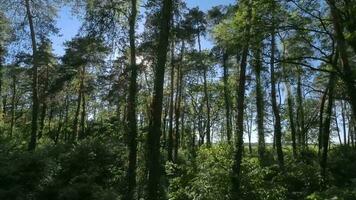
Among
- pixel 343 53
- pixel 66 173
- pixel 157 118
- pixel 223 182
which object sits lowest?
pixel 223 182

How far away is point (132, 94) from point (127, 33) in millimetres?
2371

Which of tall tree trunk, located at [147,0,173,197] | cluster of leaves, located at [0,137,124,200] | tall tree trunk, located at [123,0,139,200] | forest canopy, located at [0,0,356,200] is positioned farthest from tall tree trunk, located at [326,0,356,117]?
cluster of leaves, located at [0,137,124,200]

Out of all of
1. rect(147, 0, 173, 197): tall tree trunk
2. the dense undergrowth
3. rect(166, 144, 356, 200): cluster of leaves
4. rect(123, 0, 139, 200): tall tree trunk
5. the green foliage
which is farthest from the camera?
the green foliage

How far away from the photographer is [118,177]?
1556cm

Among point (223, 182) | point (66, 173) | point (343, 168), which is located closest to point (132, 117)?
point (66, 173)

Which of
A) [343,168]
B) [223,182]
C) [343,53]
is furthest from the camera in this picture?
[343,168]

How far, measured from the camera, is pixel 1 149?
19.2m

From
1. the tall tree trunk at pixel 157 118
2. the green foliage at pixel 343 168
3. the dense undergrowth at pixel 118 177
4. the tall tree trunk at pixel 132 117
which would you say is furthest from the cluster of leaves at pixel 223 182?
the green foliage at pixel 343 168

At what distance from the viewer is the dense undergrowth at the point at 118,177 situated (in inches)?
464

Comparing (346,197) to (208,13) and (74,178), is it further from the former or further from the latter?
(208,13)

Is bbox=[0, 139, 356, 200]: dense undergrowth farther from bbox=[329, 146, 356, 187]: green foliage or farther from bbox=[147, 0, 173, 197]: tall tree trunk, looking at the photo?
bbox=[147, 0, 173, 197]: tall tree trunk

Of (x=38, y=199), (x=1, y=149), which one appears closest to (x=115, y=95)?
(x=1, y=149)

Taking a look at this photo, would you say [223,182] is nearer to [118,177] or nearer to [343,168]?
[118,177]

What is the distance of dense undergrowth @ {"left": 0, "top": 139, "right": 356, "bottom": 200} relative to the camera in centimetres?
1180
